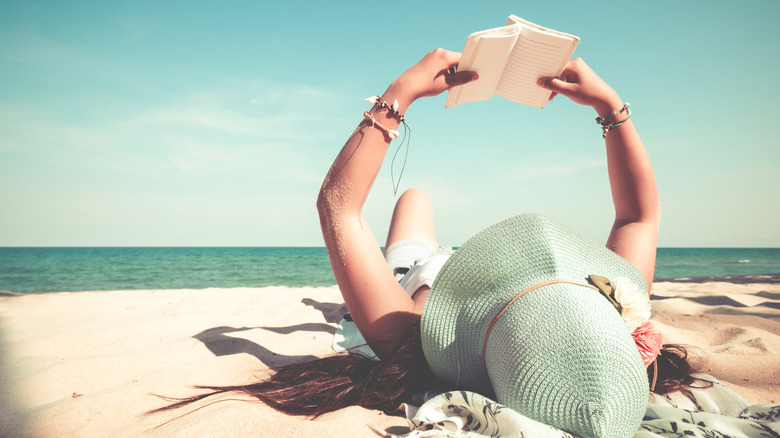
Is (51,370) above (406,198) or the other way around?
the other way around

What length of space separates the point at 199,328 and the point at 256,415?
204 cm

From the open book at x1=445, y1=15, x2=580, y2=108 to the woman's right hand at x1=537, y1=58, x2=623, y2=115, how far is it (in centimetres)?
5

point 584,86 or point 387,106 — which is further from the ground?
point 584,86

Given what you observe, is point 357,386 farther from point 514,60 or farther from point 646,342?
point 514,60

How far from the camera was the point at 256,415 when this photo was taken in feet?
4.65

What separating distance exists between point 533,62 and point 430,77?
23.3 inches

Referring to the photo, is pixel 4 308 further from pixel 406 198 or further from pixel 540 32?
pixel 540 32

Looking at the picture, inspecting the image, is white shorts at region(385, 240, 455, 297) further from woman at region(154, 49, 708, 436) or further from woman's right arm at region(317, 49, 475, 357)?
woman's right arm at region(317, 49, 475, 357)

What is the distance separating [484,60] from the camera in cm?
183

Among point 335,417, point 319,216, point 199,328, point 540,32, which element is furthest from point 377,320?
point 199,328

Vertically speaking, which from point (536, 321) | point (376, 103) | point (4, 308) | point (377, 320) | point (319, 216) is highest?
point (376, 103)

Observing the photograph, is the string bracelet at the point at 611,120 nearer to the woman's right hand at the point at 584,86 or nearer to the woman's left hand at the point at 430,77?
the woman's right hand at the point at 584,86

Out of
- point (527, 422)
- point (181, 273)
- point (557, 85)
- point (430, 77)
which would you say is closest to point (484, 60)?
point (430, 77)

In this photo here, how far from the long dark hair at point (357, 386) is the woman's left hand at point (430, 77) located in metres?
1.07
